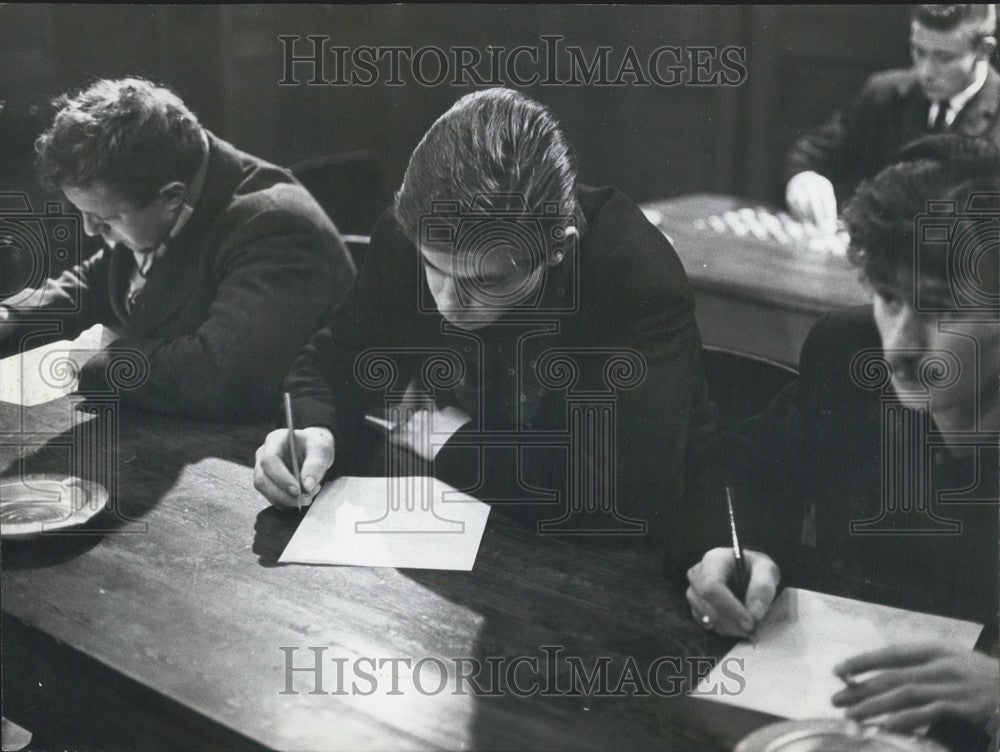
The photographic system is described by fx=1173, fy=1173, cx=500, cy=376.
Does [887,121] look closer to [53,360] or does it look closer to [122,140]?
[122,140]

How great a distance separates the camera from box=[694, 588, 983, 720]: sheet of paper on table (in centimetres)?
189

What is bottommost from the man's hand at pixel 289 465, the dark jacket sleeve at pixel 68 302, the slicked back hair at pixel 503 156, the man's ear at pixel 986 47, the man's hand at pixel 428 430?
the man's hand at pixel 289 465

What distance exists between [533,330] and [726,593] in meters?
0.62

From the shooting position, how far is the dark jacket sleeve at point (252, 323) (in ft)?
8.01

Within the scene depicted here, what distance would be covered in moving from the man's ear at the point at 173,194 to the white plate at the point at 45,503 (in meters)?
0.60

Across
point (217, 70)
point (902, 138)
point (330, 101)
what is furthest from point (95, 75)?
point (902, 138)

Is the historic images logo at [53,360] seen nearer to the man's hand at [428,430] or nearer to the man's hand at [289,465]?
A: the man's hand at [289,465]

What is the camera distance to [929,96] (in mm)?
2139

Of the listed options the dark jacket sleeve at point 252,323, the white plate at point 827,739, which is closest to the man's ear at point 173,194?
the dark jacket sleeve at point 252,323

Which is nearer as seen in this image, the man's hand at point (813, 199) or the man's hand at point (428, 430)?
the man's hand at point (813, 199)

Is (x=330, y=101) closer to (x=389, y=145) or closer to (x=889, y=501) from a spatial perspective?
(x=389, y=145)

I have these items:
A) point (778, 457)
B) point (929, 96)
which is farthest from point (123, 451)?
point (929, 96)

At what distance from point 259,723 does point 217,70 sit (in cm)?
129

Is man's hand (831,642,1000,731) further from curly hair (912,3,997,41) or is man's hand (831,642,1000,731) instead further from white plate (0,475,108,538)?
white plate (0,475,108,538)
